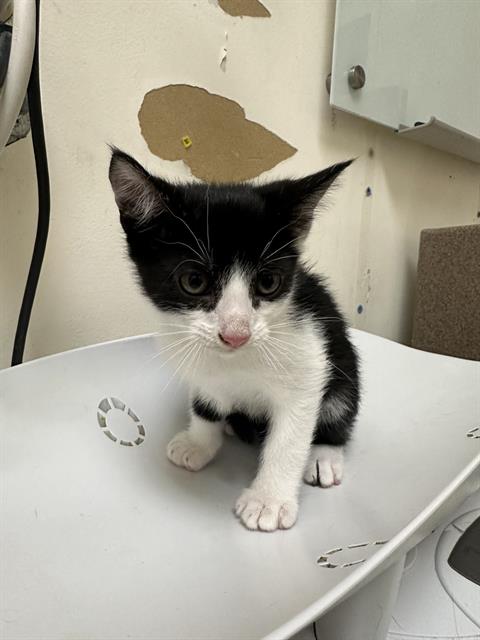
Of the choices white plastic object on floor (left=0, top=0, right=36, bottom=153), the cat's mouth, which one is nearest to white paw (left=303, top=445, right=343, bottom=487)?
the cat's mouth

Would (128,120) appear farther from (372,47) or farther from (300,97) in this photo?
(372,47)

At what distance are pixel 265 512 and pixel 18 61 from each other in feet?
2.05

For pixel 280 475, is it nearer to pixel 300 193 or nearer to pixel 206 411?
pixel 206 411

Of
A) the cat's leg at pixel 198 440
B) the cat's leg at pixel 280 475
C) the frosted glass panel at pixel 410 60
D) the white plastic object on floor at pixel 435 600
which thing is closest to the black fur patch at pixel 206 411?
the cat's leg at pixel 198 440

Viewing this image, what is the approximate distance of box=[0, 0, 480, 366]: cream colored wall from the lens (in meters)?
0.88

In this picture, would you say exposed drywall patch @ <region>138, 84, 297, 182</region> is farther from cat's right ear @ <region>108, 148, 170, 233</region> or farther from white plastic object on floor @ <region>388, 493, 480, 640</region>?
white plastic object on floor @ <region>388, 493, 480, 640</region>

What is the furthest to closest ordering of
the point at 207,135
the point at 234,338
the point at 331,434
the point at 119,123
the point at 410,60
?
the point at 410,60
the point at 207,135
the point at 119,123
the point at 331,434
the point at 234,338

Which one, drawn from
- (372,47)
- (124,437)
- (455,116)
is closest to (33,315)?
(124,437)

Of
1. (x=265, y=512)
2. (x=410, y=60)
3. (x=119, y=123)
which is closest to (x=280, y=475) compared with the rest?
(x=265, y=512)

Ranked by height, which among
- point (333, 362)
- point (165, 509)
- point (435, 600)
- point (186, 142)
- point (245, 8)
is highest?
point (245, 8)

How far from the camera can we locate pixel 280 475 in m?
0.63

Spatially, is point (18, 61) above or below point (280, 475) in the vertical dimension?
above

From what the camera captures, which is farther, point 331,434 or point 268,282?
point 331,434

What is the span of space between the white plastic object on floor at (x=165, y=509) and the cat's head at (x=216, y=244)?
0.22 m
